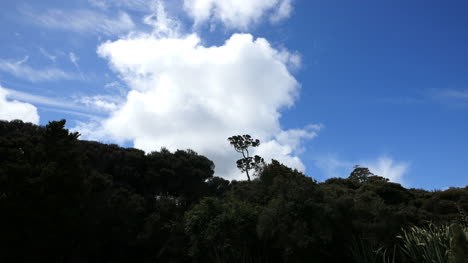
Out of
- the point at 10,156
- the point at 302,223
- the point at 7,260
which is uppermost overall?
the point at 10,156

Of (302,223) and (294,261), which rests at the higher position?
(302,223)

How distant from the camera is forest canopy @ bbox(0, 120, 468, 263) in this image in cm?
1691

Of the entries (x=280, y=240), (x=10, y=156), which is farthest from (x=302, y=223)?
(x=10, y=156)

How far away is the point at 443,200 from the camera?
24.9 m

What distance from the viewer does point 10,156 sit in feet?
76.5

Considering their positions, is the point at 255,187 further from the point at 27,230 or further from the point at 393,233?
the point at 27,230

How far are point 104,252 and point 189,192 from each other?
11.0m

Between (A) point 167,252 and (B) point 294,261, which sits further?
(A) point 167,252

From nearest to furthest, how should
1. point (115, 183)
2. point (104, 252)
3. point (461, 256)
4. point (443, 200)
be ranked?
point (461, 256)
point (443, 200)
point (104, 252)
point (115, 183)

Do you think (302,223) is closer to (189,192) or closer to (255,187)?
(255,187)

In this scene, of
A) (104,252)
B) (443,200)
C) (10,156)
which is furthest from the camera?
(104,252)

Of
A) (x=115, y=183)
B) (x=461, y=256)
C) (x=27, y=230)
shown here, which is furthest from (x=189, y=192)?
(x=461, y=256)

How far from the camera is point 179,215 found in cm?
2636

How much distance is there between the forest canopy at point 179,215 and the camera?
16.9 meters
